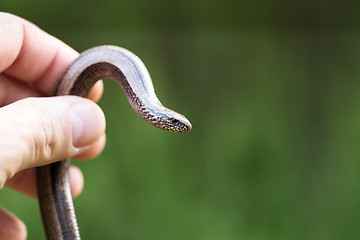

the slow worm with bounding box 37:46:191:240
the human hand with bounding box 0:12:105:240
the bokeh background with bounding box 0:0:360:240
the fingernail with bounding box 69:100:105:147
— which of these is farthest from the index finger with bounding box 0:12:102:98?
the bokeh background with bounding box 0:0:360:240

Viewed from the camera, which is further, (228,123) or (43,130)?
(228,123)

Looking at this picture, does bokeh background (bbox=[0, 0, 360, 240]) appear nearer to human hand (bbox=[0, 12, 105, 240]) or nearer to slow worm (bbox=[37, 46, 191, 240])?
human hand (bbox=[0, 12, 105, 240])

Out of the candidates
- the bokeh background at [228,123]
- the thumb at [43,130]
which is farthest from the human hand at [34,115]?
the bokeh background at [228,123]

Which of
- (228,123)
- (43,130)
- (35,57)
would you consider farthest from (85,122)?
(228,123)

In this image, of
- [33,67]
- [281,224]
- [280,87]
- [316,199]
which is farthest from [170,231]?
[33,67]

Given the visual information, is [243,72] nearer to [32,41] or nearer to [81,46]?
[81,46]

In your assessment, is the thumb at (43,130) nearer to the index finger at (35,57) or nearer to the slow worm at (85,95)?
the slow worm at (85,95)

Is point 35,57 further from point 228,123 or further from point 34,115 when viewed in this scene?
point 228,123
